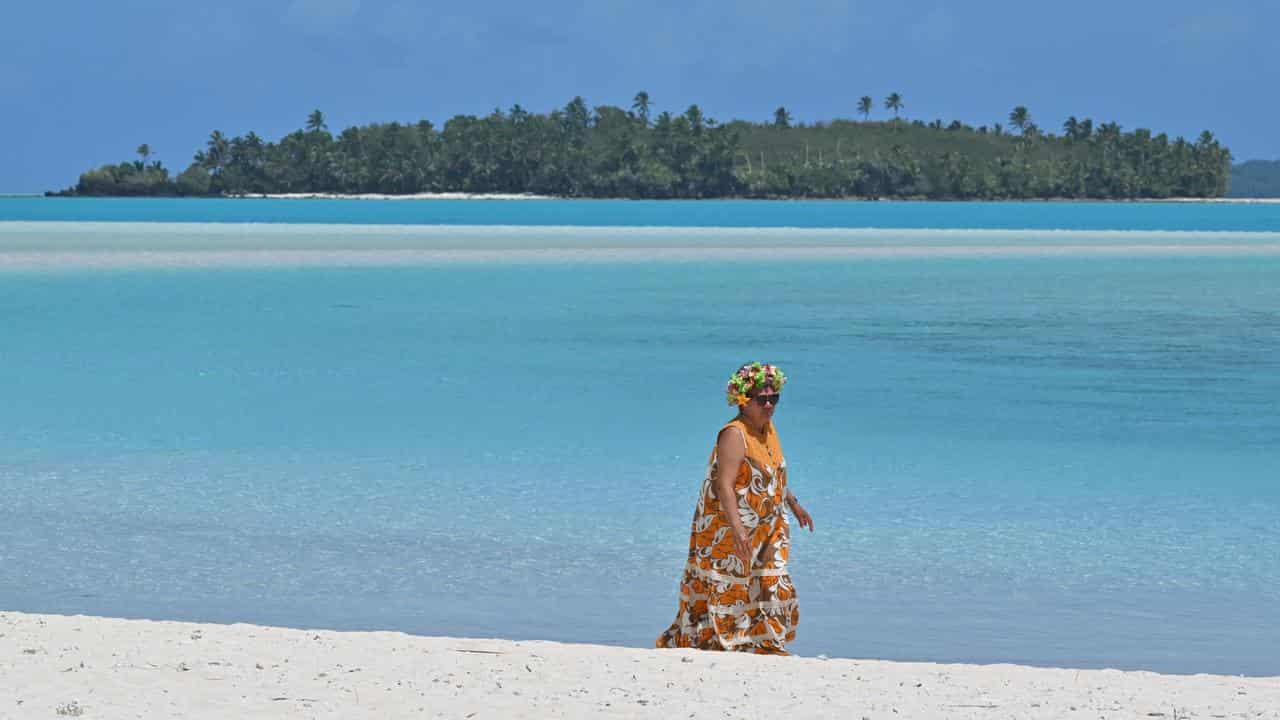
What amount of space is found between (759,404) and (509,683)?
1.36 meters

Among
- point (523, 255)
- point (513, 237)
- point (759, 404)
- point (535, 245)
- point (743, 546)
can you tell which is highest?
point (759, 404)

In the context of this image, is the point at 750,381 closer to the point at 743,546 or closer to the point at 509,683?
the point at 743,546

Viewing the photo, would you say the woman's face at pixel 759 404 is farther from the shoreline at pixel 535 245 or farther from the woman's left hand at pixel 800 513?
the shoreline at pixel 535 245

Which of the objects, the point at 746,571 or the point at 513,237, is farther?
the point at 513,237

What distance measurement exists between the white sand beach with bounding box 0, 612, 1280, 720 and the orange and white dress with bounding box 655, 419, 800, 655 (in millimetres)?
160

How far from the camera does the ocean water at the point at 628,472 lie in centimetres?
900

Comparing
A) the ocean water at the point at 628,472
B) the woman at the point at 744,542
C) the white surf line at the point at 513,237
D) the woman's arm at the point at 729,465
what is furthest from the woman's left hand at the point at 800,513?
the white surf line at the point at 513,237

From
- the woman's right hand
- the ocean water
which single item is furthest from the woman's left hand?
the ocean water

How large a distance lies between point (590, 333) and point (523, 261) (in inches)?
1003

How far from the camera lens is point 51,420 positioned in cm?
1570

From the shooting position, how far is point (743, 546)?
6.93 m

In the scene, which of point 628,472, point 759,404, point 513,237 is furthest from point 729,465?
point 513,237

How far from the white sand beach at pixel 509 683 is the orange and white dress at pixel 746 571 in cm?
16

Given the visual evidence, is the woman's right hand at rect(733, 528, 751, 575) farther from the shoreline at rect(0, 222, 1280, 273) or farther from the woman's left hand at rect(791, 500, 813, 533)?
the shoreline at rect(0, 222, 1280, 273)
